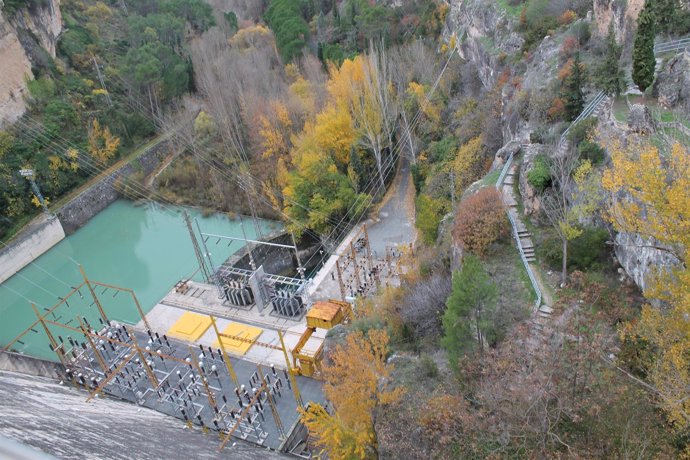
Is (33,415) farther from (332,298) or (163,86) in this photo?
(163,86)

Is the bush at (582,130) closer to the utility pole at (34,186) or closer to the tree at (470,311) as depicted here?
the tree at (470,311)

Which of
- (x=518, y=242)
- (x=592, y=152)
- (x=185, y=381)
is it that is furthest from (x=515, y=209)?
(x=185, y=381)

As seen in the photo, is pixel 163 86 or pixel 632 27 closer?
pixel 632 27

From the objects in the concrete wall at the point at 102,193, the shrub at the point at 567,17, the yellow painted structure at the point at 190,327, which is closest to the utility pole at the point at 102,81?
the concrete wall at the point at 102,193

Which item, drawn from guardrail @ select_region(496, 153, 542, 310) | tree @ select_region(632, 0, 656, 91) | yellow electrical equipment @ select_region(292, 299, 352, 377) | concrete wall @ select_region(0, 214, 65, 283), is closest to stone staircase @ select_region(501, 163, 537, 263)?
guardrail @ select_region(496, 153, 542, 310)

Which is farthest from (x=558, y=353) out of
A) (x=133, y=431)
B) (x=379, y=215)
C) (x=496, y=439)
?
(x=379, y=215)
